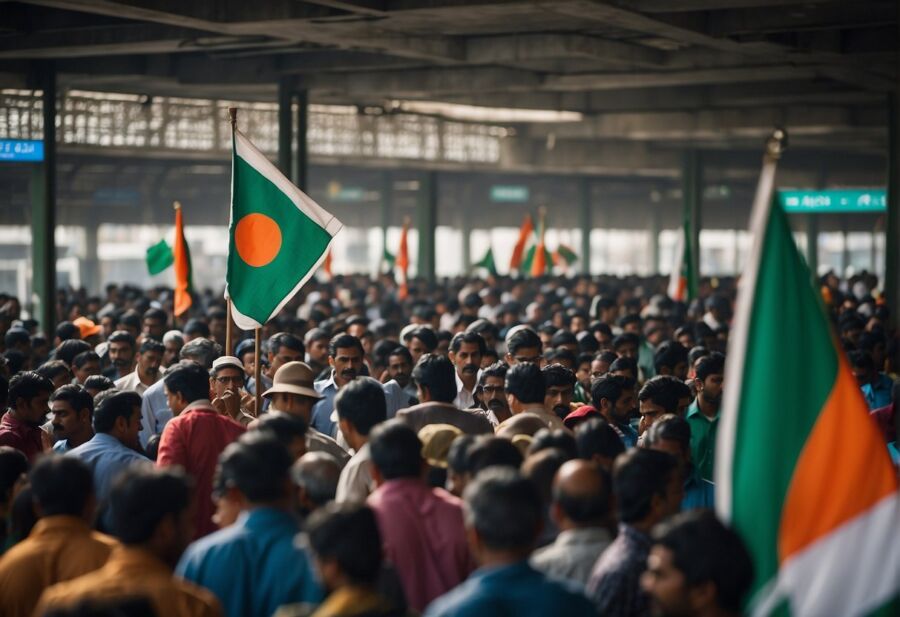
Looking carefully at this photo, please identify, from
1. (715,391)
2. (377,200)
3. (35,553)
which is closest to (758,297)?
(35,553)

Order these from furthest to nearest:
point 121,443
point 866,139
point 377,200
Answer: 1. point 377,200
2. point 866,139
3. point 121,443

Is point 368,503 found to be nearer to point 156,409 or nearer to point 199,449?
point 199,449

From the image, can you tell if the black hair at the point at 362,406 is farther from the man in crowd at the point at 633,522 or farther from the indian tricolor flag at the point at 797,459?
the indian tricolor flag at the point at 797,459

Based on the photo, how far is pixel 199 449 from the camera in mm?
7641

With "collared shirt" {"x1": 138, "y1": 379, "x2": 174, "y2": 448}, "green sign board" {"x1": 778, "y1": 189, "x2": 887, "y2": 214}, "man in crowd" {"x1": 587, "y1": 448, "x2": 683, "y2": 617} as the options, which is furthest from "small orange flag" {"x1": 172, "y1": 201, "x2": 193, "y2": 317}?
"green sign board" {"x1": 778, "y1": 189, "x2": 887, "y2": 214}

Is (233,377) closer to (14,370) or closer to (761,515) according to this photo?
(14,370)

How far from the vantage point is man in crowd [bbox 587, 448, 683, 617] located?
5086 mm

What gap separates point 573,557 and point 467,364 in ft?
20.8

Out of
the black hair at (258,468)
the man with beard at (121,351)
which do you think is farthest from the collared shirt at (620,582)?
the man with beard at (121,351)

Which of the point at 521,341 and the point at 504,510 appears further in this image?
the point at 521,341

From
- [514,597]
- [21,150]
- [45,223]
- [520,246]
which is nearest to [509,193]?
[520,246]

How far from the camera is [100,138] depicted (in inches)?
1147

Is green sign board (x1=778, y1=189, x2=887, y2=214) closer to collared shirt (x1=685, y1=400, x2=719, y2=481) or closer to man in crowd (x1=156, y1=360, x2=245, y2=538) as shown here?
collared shirt (x1=685, y1=400, x2=719, y2=481)

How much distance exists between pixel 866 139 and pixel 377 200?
16955 mm
